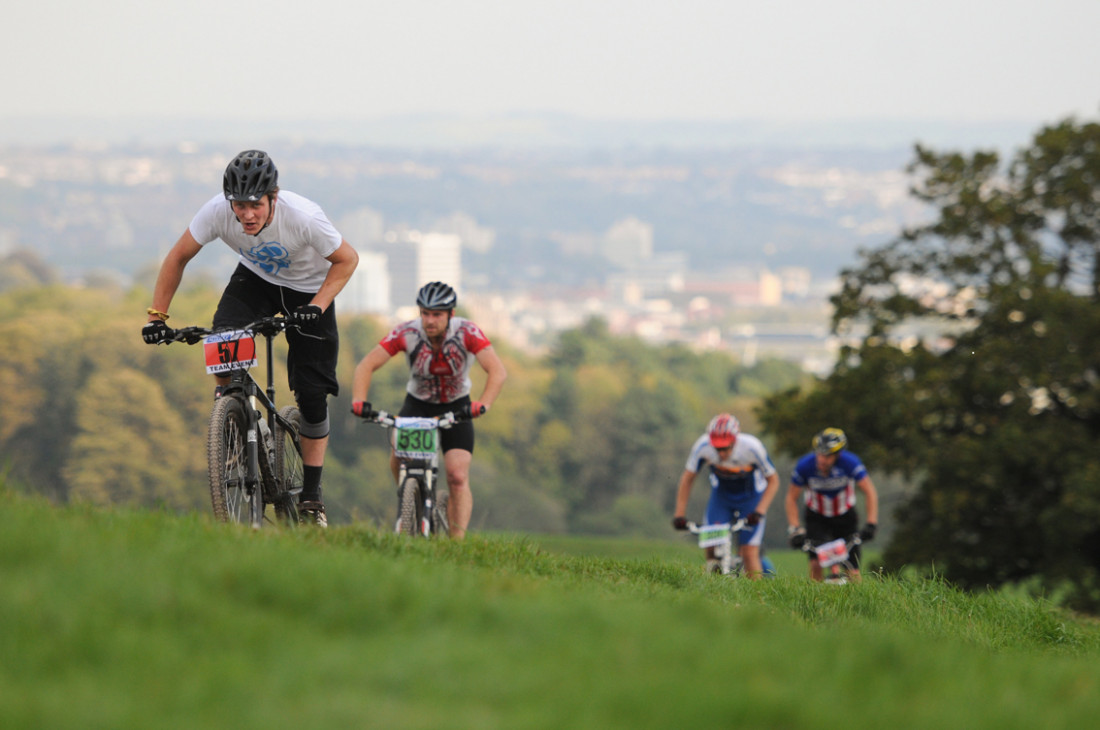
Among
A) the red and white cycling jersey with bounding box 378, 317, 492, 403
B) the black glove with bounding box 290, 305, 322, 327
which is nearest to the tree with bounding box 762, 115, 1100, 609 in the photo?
the red and white cycling jersey with bounding box 378, 317, 492, 403

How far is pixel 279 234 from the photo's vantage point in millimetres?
8102

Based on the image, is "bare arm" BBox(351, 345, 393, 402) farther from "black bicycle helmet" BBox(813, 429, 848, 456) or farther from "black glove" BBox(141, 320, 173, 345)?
"black bicycle helmet" BBox(813, 429, 848, 456)

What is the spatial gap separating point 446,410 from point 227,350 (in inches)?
118

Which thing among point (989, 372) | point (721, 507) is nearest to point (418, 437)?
point (721, 507)

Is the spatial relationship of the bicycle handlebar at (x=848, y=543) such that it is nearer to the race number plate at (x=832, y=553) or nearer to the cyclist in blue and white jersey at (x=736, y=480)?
the cyclist in blue and white jersey at (x=736, y=480)

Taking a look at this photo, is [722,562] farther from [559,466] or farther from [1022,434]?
[559,466]

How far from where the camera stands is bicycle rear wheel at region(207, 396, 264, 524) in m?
7.52

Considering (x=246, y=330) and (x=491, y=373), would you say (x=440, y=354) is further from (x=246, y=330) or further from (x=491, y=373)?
(x=246, y=330)

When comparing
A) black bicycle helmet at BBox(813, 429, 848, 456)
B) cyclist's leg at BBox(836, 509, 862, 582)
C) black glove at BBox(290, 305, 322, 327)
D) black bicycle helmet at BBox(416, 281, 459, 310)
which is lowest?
cyclist's leg at BBox(836, 509, 862, 582)

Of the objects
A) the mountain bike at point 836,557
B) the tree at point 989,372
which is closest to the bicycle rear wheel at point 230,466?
the mountain bike at point 836,557

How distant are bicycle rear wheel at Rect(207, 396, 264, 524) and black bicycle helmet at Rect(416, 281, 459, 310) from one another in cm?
Result: 218

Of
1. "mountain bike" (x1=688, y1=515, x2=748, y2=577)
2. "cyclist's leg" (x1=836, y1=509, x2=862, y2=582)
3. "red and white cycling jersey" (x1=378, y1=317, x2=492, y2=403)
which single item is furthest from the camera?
"cyclist's leg" (x1=836, y1=509, x2=862, y2=582)

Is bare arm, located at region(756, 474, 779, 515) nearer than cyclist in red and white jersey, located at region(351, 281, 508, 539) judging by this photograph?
No

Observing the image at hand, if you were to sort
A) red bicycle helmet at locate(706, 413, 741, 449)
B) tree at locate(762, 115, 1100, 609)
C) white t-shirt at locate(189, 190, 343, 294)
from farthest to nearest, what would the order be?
tree at locate(762, 115, 1100, 609) < red bicycle helmet at locate(706, 413, 741, 449) < white t-shirt at locate(189, 190, 343, 294)
